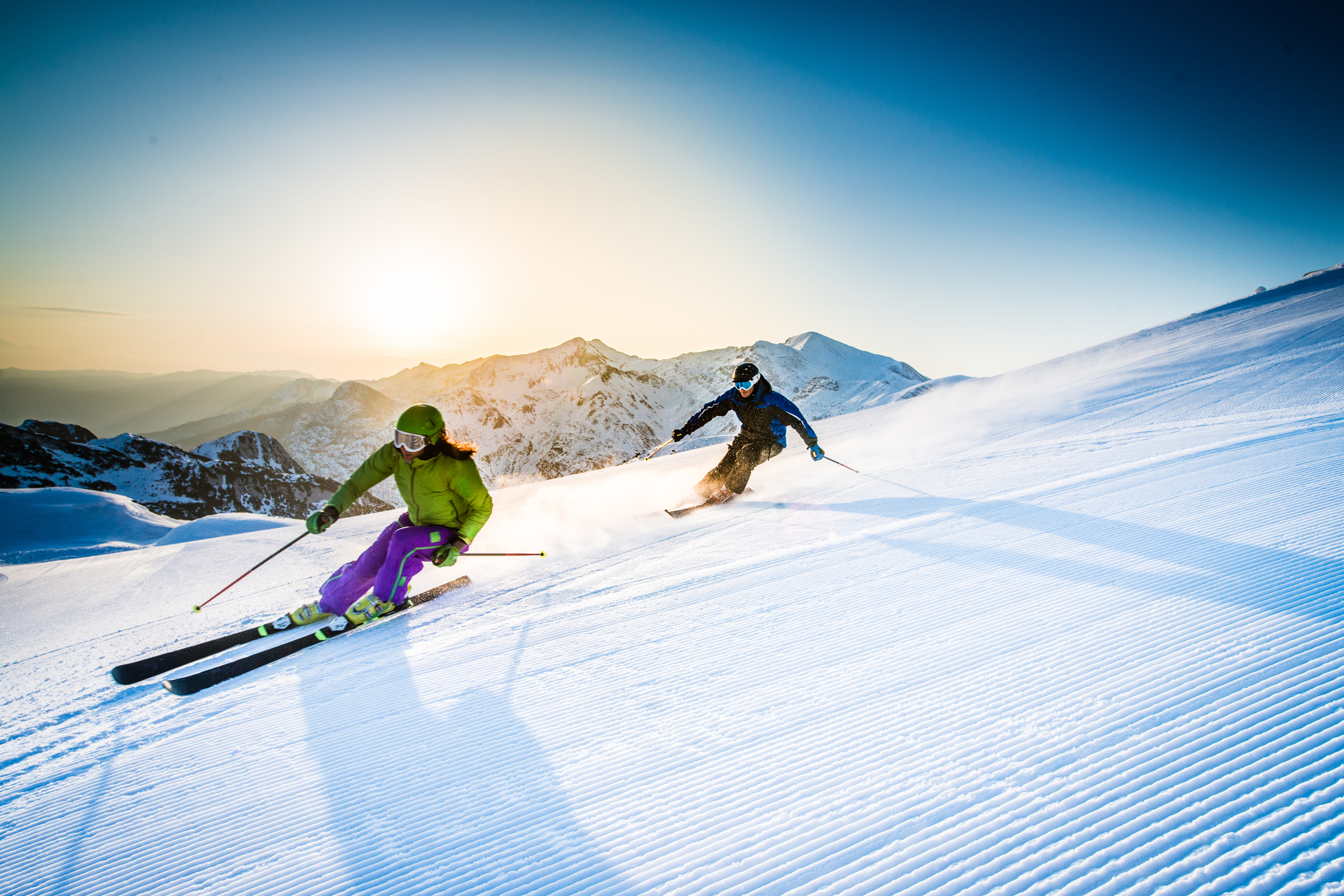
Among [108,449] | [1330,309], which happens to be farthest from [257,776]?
[108,449]

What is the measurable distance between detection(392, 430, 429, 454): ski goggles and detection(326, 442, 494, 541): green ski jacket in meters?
0.11

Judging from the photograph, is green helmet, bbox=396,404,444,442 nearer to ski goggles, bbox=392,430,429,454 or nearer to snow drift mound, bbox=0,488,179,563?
ski goggles, bbox=392,430,429,454

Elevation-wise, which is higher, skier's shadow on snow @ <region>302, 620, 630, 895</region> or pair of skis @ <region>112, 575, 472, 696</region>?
pair of skis @ <region>112, 575, 472, 696</region>

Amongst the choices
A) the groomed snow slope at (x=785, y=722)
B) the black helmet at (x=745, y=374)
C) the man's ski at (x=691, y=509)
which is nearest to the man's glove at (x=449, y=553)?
the groomed snow slope at (x=785, y=722)

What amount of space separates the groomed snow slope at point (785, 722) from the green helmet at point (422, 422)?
150 centimetres

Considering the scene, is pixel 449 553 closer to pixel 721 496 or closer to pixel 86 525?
pixel 721 496

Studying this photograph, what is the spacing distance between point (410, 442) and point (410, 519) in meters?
0.80

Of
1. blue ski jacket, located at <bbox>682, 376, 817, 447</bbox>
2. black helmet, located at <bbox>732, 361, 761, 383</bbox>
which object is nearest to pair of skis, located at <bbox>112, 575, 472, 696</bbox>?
blue ski jacket, located at <bbox>682, 376, 817, 447</bbox>

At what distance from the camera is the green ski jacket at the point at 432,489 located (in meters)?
4.13

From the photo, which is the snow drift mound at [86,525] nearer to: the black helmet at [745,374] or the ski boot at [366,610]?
the ski boot at [366,610]

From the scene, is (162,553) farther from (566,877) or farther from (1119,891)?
(1119,891)

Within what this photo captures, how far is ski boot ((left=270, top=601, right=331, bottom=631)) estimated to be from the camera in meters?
4.20

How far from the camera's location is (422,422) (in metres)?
3.98

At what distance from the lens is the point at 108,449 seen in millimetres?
89688
